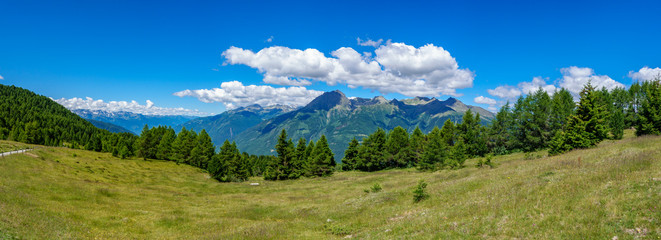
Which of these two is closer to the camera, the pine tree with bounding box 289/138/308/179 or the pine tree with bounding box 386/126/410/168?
the pine tree with bounding box 289/138/308/179

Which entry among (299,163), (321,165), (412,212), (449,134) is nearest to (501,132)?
(449,134)

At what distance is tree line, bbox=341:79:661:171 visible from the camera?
40469mm

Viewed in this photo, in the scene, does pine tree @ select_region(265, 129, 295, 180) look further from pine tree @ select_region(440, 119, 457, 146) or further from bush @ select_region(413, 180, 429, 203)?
bush @ select_region(413, 180, 429, 203)

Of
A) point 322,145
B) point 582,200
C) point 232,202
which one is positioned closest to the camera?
point 582,200

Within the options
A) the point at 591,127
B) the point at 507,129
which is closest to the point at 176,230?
the point at 591,127

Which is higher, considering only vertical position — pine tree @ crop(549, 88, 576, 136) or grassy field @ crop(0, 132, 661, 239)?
pine tree @ crop(549, 88, 576, 136)

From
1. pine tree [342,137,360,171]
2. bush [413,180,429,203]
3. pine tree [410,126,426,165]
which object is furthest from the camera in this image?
pine tree [342,137,360,171]

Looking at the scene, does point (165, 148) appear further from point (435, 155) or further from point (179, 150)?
point (435, 155)

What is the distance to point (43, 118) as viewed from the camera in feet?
445

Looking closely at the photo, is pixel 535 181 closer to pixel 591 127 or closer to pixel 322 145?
pixel 591 127

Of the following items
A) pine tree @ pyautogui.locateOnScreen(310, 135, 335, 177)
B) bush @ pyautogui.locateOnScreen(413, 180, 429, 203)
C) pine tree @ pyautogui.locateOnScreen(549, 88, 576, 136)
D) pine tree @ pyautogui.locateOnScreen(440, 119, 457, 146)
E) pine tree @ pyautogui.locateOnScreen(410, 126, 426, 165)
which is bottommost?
pine tree @ pyautogui.locateOnScreen(310, 135, 335, 177)

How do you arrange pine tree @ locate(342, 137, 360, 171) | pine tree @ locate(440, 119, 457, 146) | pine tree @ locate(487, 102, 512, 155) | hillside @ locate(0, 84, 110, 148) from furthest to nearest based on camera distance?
hillside @ locate(0, 84, 110, 148) < pine tree @ locate(342, 137, 360, 171) < pine tree @ locate(440, 119, 457, 146) < pine tree @ locate(487, 102, 512, 155)

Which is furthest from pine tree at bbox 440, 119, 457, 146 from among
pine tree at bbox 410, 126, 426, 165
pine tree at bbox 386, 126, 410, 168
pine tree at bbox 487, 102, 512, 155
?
pine tree at bbox 386, 126, 410, 168

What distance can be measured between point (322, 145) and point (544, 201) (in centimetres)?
5997
